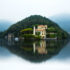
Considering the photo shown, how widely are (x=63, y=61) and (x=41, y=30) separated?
2289 millimetres

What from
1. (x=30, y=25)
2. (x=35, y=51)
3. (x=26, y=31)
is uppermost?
(x=30, y=25)

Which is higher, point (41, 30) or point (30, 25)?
point (30, 25)

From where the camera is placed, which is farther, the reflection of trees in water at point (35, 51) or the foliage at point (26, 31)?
the foliage at point (26, 31)

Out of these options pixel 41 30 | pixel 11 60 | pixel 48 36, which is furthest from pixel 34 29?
pixel 11 60

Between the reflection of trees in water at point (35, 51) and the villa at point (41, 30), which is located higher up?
the villa at point (41, 30)

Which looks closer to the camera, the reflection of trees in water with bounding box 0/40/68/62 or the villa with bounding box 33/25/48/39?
the reflection of trees in water with bounding box 0/40/68/62

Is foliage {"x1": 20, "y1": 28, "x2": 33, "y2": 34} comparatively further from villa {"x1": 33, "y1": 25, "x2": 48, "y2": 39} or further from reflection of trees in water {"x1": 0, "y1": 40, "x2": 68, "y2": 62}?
reflection of trees in water {"x1": 0, "y1": 40, "x2": 68, "y2": 62}

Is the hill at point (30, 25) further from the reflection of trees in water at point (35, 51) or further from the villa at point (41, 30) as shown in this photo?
the reflection of trees in water at point (35, 51)

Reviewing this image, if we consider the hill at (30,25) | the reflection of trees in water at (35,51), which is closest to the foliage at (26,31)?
the hill at (30,25)


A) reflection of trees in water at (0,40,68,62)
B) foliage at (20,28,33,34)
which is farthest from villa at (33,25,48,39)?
reflection of trees in water at (0,40,68,62)

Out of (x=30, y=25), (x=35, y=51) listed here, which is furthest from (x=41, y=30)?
(x=35, y=51)

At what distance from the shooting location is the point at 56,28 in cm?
404

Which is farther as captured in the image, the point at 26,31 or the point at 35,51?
the point at 26,31

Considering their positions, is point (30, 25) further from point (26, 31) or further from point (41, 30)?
point (41, 30)
